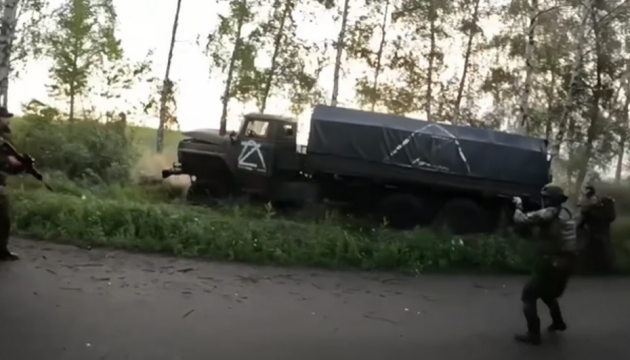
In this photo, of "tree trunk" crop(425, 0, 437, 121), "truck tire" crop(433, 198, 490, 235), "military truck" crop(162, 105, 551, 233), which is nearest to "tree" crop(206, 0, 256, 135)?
"military truck" crop(162, 105, 551, 233)

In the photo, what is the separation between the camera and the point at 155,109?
11.1 meters

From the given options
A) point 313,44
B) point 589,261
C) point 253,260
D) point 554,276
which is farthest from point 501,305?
point 313,44

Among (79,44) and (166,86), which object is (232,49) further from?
(79,44)

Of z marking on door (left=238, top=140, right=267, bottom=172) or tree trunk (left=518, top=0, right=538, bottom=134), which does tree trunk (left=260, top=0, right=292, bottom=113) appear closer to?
z marking on door (left=238, top=140, right=267, bottom=172)

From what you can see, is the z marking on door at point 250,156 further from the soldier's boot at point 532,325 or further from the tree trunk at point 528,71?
the soldier's boot at point 532,325

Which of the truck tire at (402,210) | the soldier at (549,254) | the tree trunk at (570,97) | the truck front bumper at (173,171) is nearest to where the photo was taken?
the soldier at (549,254)

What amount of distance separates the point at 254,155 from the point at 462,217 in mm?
3163

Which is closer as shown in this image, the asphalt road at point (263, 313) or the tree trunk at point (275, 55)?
the asphalt road at point (263, 313)

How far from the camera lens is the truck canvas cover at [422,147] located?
10.6 metres

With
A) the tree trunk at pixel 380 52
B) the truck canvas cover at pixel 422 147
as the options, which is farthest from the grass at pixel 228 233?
the tree trunk at pixel 380 52

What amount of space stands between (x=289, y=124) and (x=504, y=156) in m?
3.26

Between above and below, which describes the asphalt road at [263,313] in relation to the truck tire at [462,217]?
below

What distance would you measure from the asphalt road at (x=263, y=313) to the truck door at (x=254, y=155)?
3.02 metres

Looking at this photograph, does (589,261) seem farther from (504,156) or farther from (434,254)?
(504,156)
